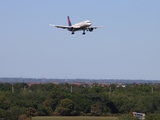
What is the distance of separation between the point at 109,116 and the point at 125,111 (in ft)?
20.9

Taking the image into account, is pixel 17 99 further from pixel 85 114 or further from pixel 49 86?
pixel 49 86

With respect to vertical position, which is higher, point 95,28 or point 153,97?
point 95,28

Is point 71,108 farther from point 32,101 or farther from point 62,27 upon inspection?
point 62,27

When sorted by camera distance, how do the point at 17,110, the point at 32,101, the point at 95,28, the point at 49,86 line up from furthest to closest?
the point at 49,86 < the point at 32,101 < the point at 17,110 < the point at 95,28

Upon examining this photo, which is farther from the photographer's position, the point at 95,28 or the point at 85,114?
the point at 85,114

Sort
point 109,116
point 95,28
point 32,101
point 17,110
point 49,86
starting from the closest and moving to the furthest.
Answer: point 95,28, point 17,110, point 109,116, point 32,101, point 49,86

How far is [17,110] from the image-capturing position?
96312 mm

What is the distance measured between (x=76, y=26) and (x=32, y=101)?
5097cm

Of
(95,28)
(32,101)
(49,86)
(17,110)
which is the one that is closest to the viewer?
(95,28)

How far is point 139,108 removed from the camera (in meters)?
123

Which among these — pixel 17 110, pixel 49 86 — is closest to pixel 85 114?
pixel 17 110

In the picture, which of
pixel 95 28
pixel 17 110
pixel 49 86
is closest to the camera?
pixel 95 28

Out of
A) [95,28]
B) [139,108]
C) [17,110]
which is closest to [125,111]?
[139,108]

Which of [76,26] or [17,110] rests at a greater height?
[76,26]
